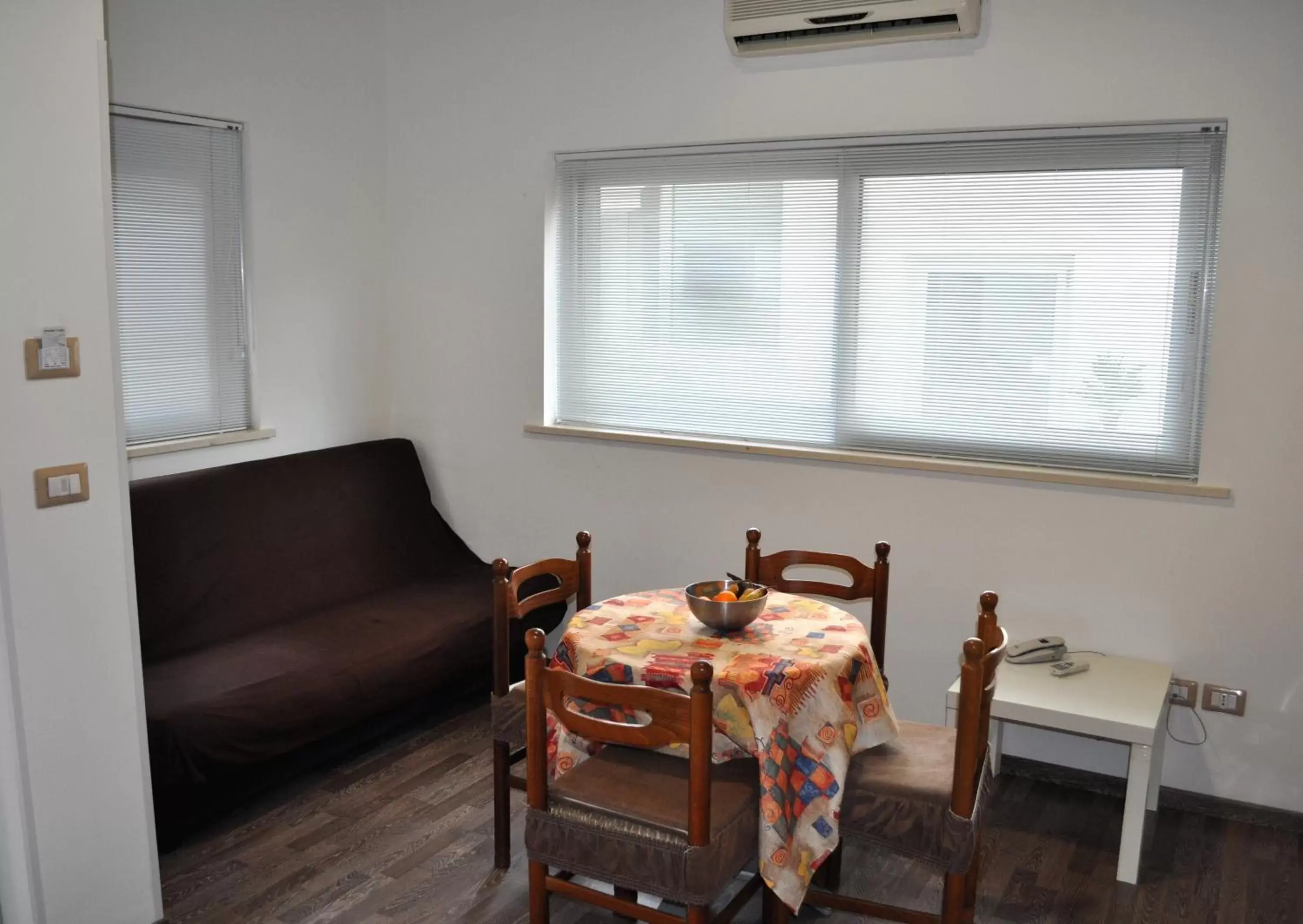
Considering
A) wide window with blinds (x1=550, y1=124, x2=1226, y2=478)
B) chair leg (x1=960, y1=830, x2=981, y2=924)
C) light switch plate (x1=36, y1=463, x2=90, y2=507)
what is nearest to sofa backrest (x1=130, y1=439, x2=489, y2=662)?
wide window with blinds (x1=550, y1=124, x2=1226, y2=478)

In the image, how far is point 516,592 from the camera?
3.13m

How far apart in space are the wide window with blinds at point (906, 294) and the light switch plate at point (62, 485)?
2128mm

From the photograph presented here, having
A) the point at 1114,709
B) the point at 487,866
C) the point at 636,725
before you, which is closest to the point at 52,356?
the point at 636,725

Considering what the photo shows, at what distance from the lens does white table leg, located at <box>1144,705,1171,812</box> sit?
10.5 feet

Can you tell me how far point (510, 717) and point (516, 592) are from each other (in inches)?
14.9

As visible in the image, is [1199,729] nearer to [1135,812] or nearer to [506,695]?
[1135,812]

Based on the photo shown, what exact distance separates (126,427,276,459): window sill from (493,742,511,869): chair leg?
5.20 ft

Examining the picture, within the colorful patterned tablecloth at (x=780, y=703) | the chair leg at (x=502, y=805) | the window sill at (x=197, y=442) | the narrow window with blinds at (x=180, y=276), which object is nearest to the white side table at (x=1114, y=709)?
the colorful patterned tablecloth at (x=780, y=703)

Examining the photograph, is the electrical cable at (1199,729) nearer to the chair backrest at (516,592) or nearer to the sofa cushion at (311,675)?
the chair backrest at (516,592)

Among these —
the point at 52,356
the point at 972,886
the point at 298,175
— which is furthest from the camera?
the point at 298,175

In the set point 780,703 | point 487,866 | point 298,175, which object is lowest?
point 487,866

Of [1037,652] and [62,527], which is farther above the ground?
[62,527]

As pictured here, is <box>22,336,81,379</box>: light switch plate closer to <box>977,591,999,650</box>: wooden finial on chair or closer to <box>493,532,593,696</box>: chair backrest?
<box>493,532,593,696</box>: chair backrest

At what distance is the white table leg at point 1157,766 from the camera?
3.21m
